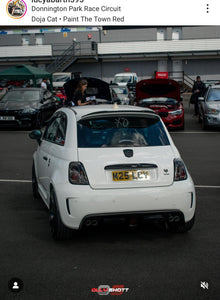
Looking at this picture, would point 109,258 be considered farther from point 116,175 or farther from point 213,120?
point 213,120

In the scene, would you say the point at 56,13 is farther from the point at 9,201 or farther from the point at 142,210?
the point at 142,210

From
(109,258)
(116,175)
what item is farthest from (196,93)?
(109,258)

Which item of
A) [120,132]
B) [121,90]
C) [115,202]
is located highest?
[120,132]

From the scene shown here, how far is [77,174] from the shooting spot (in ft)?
17.0

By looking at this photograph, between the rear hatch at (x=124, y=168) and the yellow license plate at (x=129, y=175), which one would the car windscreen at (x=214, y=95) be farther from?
the yellow license plate at (x=129, y=175)

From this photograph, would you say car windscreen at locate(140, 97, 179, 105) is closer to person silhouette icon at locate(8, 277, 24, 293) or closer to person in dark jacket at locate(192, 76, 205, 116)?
person in dark jacket at locate(192, 76, 205, 116)

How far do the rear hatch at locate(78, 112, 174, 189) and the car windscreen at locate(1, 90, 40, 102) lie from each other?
1387 centimetres

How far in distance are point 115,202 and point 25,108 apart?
545 inches

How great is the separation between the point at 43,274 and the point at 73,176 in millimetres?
1152

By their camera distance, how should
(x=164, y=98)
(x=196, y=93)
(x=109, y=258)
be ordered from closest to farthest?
1. (x=109, y=258)
2. (x=164, y=98)
3. (x=196, y=93)

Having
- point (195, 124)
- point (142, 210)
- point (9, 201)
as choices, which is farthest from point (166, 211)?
point (195, 124)

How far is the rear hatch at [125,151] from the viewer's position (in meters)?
5.19

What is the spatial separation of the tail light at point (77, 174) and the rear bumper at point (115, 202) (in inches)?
2.6

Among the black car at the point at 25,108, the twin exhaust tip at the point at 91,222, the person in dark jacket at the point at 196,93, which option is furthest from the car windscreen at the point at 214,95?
the twin exhaust tip at the point at 91,222
